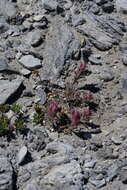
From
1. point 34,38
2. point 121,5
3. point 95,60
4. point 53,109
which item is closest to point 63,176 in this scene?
point 53,109

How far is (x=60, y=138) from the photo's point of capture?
873 cm

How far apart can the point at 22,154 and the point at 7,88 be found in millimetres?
1638

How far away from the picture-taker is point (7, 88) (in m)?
9.46

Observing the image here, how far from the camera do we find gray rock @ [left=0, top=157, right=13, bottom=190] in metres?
7.77

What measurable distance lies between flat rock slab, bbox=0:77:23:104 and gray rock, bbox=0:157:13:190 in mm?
1544

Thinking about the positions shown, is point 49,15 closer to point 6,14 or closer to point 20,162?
point 6,14

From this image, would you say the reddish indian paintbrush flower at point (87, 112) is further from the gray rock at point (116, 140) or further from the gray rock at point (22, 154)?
the gray rock at point (22, 154)

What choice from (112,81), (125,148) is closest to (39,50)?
(112,81)

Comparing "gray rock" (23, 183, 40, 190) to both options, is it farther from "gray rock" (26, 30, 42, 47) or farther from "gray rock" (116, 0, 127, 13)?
"gray rock" (116, 0, 127, 13)

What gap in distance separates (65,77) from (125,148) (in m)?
2.22

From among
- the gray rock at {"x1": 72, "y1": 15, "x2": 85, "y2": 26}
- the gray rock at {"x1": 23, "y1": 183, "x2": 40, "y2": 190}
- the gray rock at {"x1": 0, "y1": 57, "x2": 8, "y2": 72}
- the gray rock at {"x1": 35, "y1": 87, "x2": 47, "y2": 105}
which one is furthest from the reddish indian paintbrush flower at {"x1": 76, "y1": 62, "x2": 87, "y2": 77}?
the gray rock at {"x1": 23, "y1": 183, "x2": 40, "y2": 190}

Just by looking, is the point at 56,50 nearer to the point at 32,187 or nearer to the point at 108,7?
the point at 108,7

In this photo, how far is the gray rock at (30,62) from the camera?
1000 centimetres

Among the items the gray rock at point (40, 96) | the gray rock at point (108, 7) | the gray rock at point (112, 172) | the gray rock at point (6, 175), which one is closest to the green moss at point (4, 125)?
the gray rock at point (6, 175)
